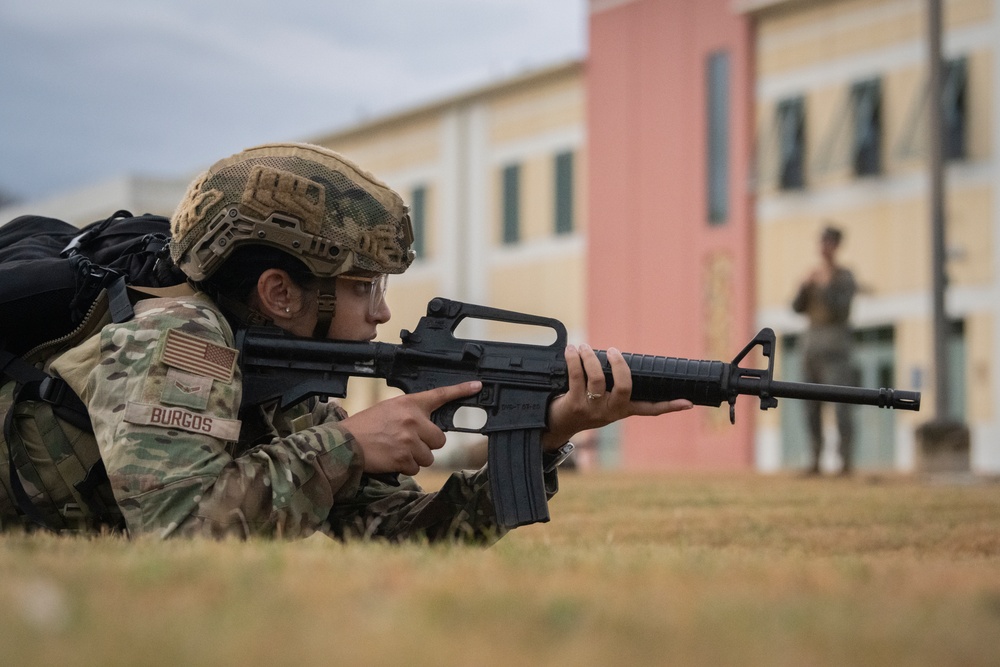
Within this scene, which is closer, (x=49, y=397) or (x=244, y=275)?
(x=49, y=397)

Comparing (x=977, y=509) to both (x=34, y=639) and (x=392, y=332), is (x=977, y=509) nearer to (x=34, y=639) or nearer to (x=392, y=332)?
(x=34, y=639)

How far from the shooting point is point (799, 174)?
25.1 m

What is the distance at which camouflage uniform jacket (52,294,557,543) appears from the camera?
3420 mm

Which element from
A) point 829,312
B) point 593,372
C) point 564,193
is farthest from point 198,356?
point 564,193

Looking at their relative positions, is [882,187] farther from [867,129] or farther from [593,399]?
[593,399]

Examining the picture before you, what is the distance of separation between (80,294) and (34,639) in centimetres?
211

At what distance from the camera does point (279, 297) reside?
396 centimetres

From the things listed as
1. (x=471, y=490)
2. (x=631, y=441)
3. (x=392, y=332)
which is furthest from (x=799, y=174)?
(x=471, y=490)

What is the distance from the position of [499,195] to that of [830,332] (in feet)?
66.9

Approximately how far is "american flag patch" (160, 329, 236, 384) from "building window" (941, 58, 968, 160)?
20302mm

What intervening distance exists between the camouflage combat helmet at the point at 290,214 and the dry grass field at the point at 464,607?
2.79 feet

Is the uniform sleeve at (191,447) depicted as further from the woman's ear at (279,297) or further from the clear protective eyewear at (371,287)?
the clear protective eyewear at (371,287)

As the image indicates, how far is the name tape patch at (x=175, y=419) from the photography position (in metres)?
3.43

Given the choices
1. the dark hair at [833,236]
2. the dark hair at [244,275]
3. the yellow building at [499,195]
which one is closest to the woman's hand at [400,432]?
the dark hair at [244,275]
